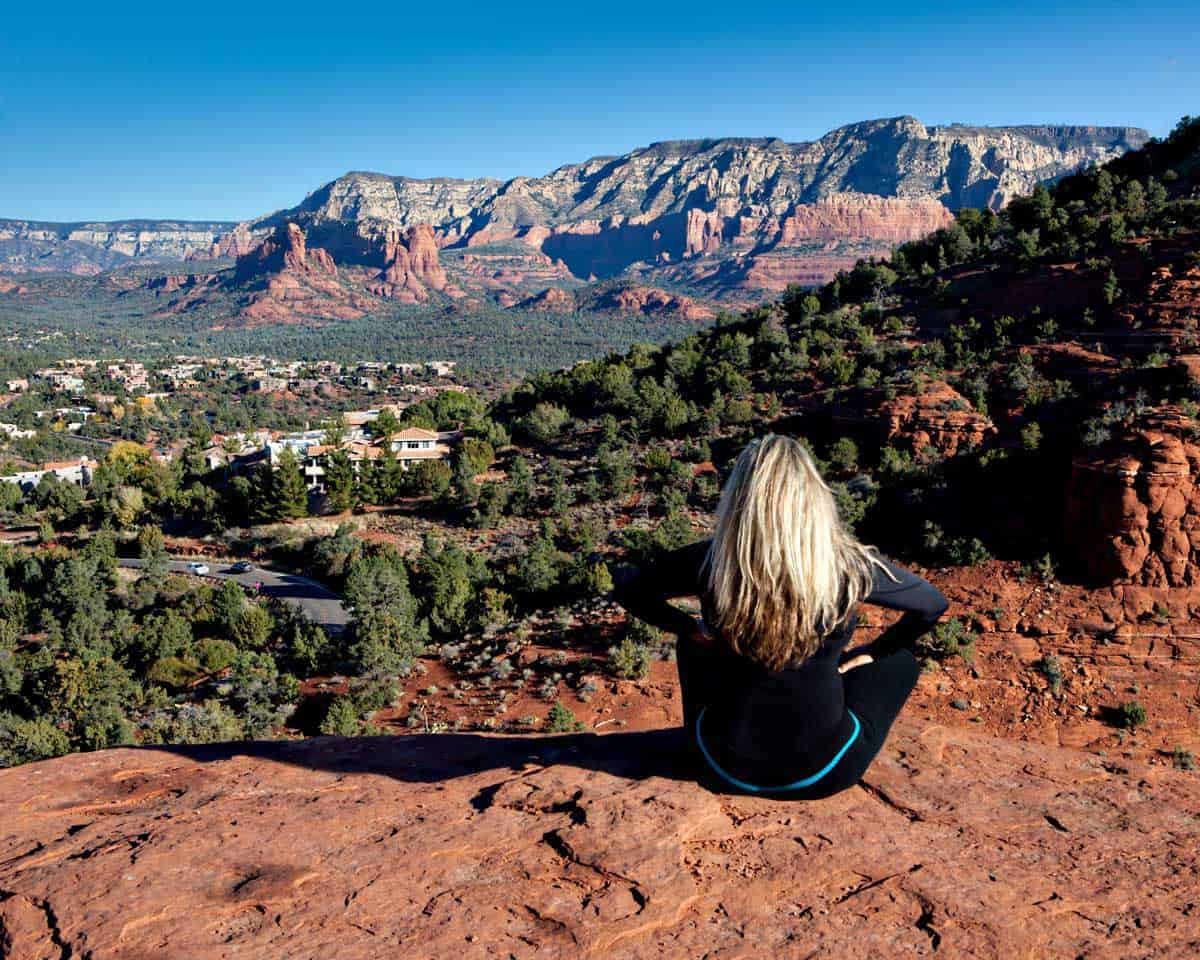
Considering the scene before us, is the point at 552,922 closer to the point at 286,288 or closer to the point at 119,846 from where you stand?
the point at 119,846

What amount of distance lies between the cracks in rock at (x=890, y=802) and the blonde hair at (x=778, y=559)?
0.94 metres

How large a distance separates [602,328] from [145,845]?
438 feet

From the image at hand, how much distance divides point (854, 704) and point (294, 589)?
1066 inches

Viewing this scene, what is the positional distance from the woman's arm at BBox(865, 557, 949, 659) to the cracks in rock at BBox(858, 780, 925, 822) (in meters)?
0.66

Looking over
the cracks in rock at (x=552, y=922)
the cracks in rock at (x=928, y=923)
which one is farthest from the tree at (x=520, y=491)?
the cracks in rock at (x=928, y=923)

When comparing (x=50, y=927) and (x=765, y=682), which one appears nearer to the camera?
(x=50, y=927)

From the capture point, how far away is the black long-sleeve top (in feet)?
11.0

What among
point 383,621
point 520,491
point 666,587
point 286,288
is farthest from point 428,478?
point 286,288

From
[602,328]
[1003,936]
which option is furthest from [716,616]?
[602,328]

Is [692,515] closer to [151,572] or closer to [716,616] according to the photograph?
[151,572]

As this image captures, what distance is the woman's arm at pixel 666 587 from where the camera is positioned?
3596mm

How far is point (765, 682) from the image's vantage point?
3.34 m

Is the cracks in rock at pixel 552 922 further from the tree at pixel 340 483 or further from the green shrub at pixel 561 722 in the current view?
the tree at pixel 340 483

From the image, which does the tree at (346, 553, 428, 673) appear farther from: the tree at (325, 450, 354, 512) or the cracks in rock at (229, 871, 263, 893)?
the cracks in rock at (229, 871, 263, 893)
